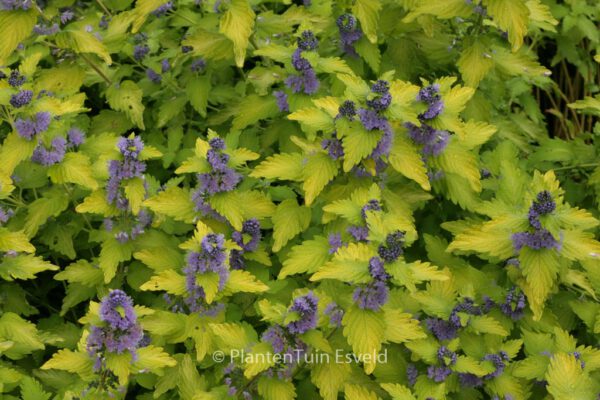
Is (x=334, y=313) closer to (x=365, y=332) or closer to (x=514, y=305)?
(x=365, y=332)

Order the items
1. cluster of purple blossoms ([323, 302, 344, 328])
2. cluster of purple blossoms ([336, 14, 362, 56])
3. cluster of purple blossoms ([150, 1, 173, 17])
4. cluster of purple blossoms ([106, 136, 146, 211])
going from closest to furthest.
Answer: cluster of purple blossoms ([323, 302, 344, 328]) → cluster of purple blossoms ([106, 136, 146, 211]) → cluster of purple blossoms ([336, 14, 362, 56]) → cluster of purple blossoms ([150, 1, 173, 17])

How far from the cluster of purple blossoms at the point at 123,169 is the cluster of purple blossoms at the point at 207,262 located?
1.81 ft

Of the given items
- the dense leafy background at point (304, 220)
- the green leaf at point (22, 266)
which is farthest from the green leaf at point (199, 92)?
the green leaf at point (22, 266)

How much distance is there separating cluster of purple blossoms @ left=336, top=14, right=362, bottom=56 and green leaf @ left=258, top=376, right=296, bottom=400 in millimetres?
1855

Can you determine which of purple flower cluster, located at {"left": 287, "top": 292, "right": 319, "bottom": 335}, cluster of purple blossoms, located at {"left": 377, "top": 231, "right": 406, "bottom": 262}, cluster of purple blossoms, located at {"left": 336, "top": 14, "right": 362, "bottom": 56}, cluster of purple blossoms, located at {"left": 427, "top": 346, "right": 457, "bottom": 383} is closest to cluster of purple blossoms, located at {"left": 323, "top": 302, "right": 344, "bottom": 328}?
purple flower cluster, located at {"left": 287, "top": 292, "right": 319, "bottom": 335}

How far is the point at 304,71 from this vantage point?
3.37 m

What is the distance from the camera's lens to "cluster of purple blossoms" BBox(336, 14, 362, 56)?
3549mm

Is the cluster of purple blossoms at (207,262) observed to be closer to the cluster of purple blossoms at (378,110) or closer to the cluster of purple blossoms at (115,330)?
the cluster of purple blossoms at (115,330)

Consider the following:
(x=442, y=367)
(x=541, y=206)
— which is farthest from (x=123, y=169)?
(x=541, y=206)

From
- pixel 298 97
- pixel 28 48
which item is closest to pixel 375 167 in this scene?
pixel 298 97

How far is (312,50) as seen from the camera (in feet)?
10.9

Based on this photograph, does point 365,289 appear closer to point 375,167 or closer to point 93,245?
point 375,167

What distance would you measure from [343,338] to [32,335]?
1430 millimetres

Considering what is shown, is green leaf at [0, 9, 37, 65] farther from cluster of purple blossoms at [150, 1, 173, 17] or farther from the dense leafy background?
cluster of purple blossoms at [150, 1, 173, 17]
